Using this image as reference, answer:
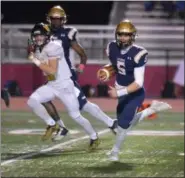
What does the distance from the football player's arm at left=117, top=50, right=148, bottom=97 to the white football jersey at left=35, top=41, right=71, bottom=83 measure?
46 centimetres

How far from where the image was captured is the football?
2660mm

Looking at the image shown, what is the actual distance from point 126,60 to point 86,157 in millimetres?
971

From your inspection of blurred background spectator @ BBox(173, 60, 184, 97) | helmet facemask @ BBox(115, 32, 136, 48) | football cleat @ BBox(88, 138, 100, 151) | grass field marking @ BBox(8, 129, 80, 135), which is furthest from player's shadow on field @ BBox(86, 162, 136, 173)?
blurred background spectator @ BBox(173, 60, 184, 97)

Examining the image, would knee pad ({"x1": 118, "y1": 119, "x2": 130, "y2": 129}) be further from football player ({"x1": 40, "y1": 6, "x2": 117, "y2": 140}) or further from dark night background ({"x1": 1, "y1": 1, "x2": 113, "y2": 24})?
dark night background ({"x1": 1, "y1": 1, "x2": 113, "y2": 24})

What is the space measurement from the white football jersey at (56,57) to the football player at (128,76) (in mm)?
399

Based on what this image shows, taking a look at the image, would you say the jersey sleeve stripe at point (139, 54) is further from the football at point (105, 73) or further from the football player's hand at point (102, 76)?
the football player's hand at point (102, 76)

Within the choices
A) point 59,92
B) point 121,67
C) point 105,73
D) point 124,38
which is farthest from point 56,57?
point 124,38

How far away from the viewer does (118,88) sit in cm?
285

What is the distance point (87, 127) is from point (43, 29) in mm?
1112

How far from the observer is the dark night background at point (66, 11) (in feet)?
30.7

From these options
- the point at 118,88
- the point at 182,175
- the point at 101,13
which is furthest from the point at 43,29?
the point at 101,13

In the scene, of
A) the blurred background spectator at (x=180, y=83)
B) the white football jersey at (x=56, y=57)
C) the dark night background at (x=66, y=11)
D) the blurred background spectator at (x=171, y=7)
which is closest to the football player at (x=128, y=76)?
the white football jersey at (x=56, y=57)

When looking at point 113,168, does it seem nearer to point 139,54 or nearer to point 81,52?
point 81,52

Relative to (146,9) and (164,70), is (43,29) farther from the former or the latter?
(164,70)
